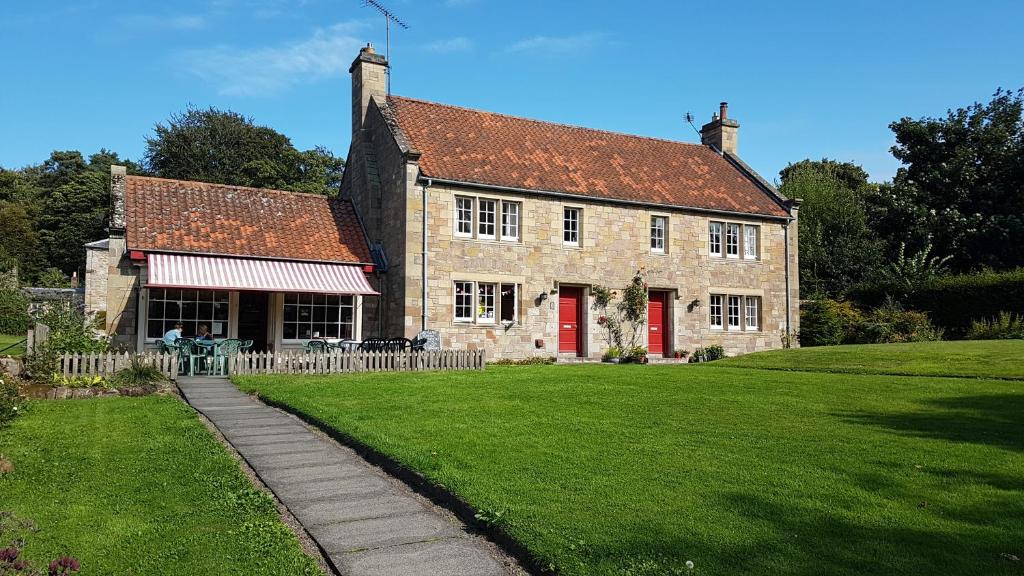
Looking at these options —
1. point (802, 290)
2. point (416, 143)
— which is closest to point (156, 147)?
point (416, 143)

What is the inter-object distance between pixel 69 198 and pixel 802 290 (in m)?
52.6

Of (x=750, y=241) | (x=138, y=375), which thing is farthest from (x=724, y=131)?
(x=138, y=375)

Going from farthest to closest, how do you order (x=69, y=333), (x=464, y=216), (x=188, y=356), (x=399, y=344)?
(x=464, y=216)
(x=399, y=344)
(x=188, y=356)
(x=69, y=333)

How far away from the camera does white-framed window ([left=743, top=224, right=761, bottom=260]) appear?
27703 millimetres

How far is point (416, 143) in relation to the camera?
23.2 m

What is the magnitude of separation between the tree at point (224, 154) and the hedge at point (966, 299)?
39015mm

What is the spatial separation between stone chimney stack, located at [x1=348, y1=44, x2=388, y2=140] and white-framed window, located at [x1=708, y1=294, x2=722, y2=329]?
45.4 feet

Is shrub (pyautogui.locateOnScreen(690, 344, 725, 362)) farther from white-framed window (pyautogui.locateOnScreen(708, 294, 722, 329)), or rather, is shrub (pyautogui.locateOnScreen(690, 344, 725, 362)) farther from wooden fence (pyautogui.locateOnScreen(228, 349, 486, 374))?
wooden fence (pyautogui.locateOnScreen(228, 349, 486, 374))

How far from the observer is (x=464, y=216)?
74.4ft

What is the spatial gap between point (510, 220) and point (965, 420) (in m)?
15.4

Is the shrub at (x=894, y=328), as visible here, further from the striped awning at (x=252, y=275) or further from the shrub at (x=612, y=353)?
the striped awning at (x=252, y=275)

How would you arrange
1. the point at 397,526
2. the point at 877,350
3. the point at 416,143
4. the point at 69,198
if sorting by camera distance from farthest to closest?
the point at 69,198
the point at 416,143
the point at 877,350
the point at 397,526

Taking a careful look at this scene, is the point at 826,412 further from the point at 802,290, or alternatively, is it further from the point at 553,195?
the point at 802,290

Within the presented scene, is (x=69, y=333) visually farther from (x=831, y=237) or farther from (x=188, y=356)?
(x=831, y=237)
